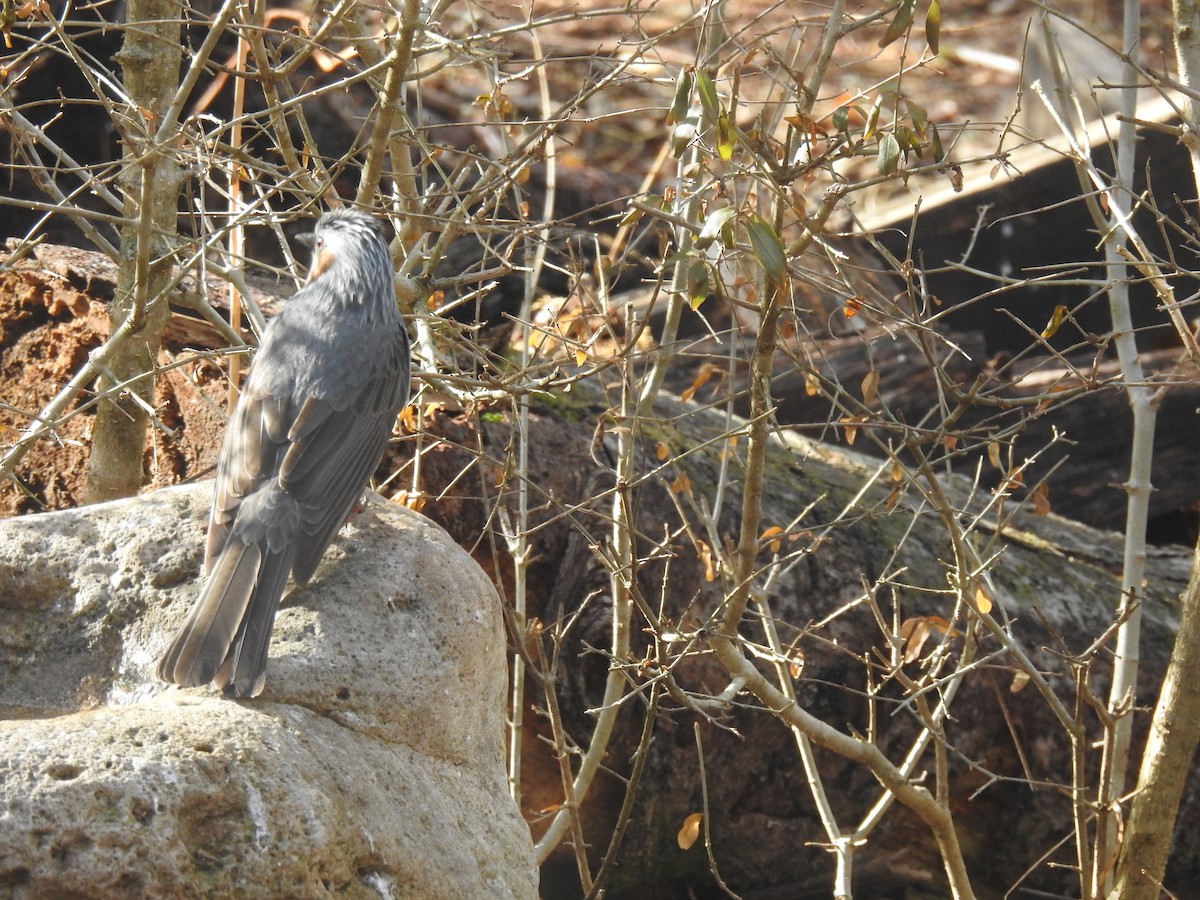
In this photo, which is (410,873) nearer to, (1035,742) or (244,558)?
(244,558)

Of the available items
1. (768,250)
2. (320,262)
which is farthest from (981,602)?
(320,262)

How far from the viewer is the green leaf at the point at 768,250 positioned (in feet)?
10.6

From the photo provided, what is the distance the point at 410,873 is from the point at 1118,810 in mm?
2874

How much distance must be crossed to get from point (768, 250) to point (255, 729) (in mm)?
1678

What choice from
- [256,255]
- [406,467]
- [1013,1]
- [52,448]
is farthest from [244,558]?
[1013,1]

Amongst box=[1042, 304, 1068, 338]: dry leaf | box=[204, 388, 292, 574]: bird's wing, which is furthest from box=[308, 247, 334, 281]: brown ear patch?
box=[1042, 304, 1068, 338]: dry leaf

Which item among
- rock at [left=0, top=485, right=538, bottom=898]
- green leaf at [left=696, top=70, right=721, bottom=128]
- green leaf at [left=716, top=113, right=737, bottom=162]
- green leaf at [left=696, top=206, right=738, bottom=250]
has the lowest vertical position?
rock at [left=0, top=485, right=538, bottom=898]

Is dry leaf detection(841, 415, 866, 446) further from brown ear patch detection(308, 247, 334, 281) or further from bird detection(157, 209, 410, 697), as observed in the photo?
brown ear patch detection(308, 247, 334, 281)

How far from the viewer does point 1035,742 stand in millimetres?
6270

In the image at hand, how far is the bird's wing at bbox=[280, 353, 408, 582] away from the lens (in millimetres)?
4109

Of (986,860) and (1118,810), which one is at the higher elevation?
(1118,810)

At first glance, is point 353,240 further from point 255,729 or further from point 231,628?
point 255,729

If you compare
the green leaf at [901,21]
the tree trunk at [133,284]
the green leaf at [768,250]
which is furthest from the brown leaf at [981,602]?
the tree trunk at [133,284]

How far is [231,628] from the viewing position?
356 cm
